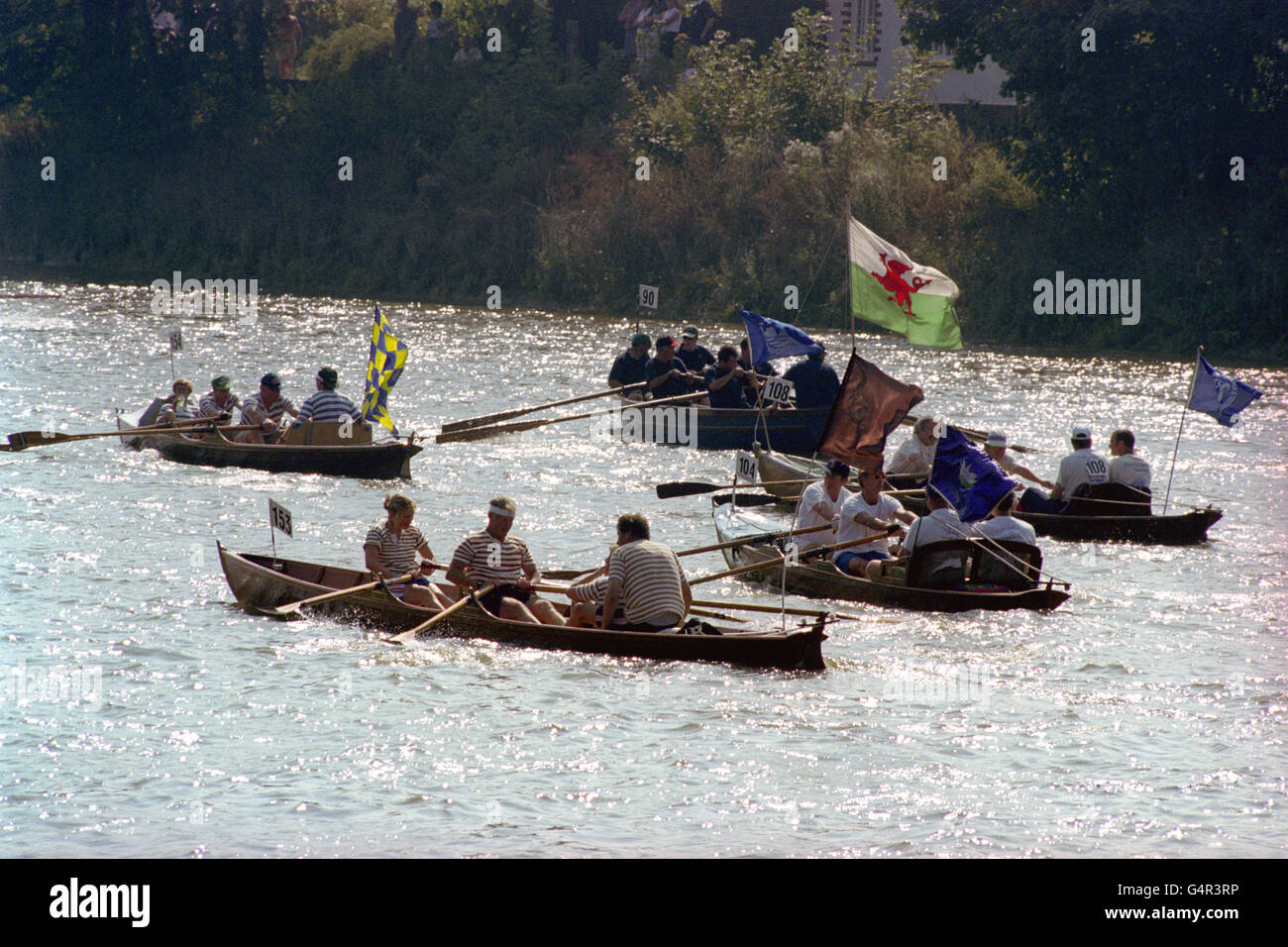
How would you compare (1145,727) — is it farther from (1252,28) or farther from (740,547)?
(1252,28)

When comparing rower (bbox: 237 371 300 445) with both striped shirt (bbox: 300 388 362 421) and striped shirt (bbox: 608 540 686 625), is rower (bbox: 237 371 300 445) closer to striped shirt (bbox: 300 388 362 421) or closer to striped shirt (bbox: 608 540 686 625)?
striped shirt (bbox: 300 388 362 421)

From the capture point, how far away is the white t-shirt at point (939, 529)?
14477mm

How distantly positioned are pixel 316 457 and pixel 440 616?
333 inches

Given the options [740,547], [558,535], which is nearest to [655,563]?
[740,547]

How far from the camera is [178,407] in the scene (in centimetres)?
2261

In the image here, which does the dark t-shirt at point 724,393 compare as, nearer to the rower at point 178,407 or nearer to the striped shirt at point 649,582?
the rower at point 178,407

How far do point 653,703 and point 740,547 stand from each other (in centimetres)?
450

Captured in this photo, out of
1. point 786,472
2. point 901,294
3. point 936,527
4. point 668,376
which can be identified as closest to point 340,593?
point 936,527

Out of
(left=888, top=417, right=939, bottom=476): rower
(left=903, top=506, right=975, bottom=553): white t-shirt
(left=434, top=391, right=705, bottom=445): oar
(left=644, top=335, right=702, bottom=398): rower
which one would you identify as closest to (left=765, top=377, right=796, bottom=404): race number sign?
(left=434, top=391, right=705, bottom=445): oar

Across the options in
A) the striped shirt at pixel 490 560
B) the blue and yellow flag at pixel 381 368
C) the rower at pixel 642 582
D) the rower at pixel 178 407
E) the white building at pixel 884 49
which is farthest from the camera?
the white building at pixel 884 49

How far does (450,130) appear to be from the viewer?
57.8 m

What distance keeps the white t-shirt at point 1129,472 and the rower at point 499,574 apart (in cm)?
738

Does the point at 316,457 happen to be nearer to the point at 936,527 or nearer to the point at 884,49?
the point at 936,527

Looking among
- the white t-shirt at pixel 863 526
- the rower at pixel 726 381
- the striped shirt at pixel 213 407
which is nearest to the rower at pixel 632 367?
the rower at pixel 726 381
